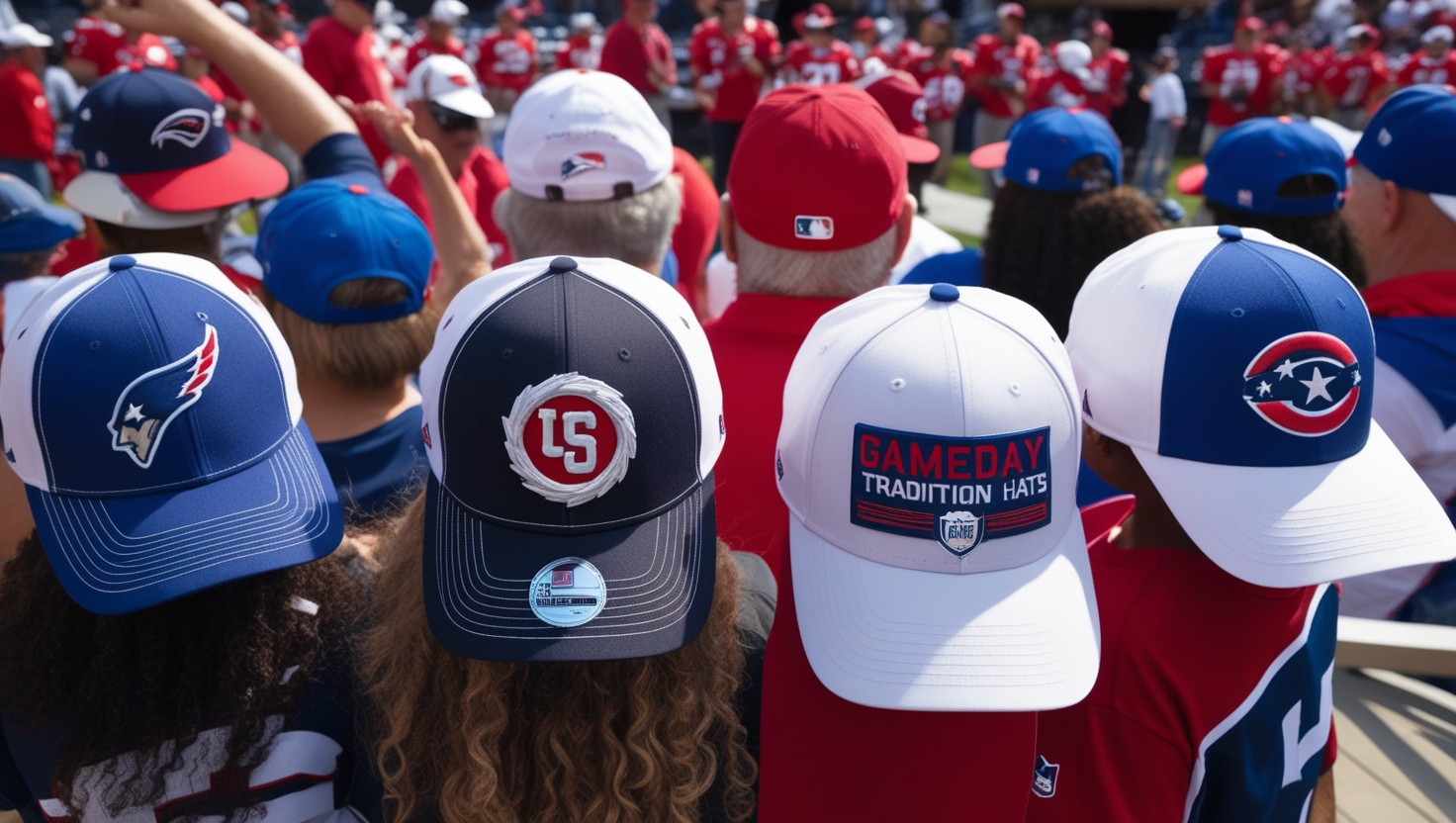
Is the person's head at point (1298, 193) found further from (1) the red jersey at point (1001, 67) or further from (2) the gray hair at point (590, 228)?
(1) the red jersey at point (1001, 67)

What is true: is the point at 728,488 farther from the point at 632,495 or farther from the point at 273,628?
the point at 273,628

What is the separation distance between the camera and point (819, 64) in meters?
10.5

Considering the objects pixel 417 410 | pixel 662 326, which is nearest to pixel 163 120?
pixel 417 410

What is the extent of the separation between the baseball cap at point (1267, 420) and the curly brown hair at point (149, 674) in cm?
119

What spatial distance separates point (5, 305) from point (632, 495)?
2.88 m

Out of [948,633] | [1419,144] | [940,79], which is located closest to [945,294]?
[948,633]

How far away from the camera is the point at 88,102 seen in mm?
2760

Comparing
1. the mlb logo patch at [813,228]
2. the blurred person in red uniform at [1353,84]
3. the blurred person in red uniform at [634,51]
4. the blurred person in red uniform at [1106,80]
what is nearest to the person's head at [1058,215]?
the mlb logo patch at [813,228]

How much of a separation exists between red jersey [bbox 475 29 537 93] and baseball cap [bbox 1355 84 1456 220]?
11.0m

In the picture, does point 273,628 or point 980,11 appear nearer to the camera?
point 273,628

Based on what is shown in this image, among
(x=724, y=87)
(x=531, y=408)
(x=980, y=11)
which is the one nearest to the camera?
(x=531, y=408)

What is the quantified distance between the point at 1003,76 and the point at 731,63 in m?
4.25

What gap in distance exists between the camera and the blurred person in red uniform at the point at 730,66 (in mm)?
10469

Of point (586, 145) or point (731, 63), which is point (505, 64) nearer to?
point (731, 63)
